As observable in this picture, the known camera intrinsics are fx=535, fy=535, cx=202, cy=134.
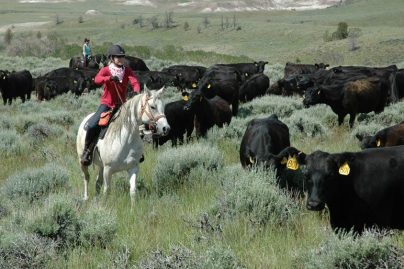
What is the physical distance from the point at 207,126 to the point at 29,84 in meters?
13.7

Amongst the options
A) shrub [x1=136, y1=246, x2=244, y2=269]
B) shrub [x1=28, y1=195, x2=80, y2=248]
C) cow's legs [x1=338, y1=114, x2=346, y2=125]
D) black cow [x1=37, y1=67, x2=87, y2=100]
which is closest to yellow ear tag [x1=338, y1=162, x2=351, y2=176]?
shrub [x1=136, y1=246, x2=244, y2=269]

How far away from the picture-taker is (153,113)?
297 inches

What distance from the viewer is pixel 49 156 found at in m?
11.5

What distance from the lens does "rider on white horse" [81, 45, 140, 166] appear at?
26.8 feet

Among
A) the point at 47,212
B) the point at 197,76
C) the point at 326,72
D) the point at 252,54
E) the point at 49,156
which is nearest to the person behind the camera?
the point at 47,212

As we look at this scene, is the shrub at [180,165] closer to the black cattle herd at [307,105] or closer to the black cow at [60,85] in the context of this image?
the black cattle herd at [307,105]

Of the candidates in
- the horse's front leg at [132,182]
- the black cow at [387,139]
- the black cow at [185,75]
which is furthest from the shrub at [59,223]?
the black cow at [185,75]

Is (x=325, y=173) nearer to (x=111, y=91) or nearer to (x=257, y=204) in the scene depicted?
(x=257, y=204)

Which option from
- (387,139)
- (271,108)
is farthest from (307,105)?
(387,139)

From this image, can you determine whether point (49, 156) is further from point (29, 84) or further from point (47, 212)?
point (29, 84)

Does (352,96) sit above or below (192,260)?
below

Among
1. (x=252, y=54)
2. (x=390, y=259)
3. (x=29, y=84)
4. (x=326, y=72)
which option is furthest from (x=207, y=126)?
(x=252, y=54)

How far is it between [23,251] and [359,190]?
11.9ft

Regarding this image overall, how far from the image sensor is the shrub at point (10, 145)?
39.4ft
